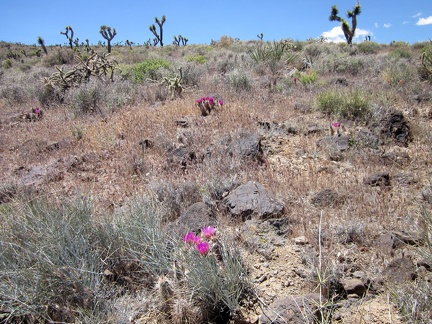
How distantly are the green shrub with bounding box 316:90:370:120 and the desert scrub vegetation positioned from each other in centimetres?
467

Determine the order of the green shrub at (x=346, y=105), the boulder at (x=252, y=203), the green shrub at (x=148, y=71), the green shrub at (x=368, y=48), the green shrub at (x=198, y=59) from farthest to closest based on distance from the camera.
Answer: the green shrub at (x=368, y=48)
the green shrub at (x=198, y=59)
the green shrub at (x=148, y=71)
the green shrub at (x=346, y=105)
the boulder at (x=252, y=203)

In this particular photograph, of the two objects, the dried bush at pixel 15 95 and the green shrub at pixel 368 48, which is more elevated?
the green shrub at pixel 368 48

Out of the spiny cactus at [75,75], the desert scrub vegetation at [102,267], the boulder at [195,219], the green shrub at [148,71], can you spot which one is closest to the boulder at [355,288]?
the desert scrub vegetation at [102,267]

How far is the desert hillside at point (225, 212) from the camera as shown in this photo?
7.23 feet

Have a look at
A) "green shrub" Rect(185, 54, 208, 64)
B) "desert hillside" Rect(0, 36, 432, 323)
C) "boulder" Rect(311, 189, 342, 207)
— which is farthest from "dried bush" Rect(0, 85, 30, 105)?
"boulder" Rect(311, 189, 342, 207)

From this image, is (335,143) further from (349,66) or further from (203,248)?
(349,66)

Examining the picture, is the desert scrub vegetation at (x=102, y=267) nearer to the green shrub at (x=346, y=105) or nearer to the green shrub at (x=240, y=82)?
the green shrub at (x=346, y=105)

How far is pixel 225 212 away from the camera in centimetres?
349

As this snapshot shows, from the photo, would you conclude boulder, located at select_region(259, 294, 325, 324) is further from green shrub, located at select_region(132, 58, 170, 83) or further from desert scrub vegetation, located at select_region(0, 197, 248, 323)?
green shrub, located at select_region(132, 58, 170, 83)

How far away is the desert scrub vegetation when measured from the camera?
85.3 inches

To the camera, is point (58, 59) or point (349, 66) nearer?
point (349, 66)

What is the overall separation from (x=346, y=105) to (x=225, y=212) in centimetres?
408

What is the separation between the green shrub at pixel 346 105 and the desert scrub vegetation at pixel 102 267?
467 cm

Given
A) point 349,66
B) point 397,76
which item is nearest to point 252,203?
point 397,76
